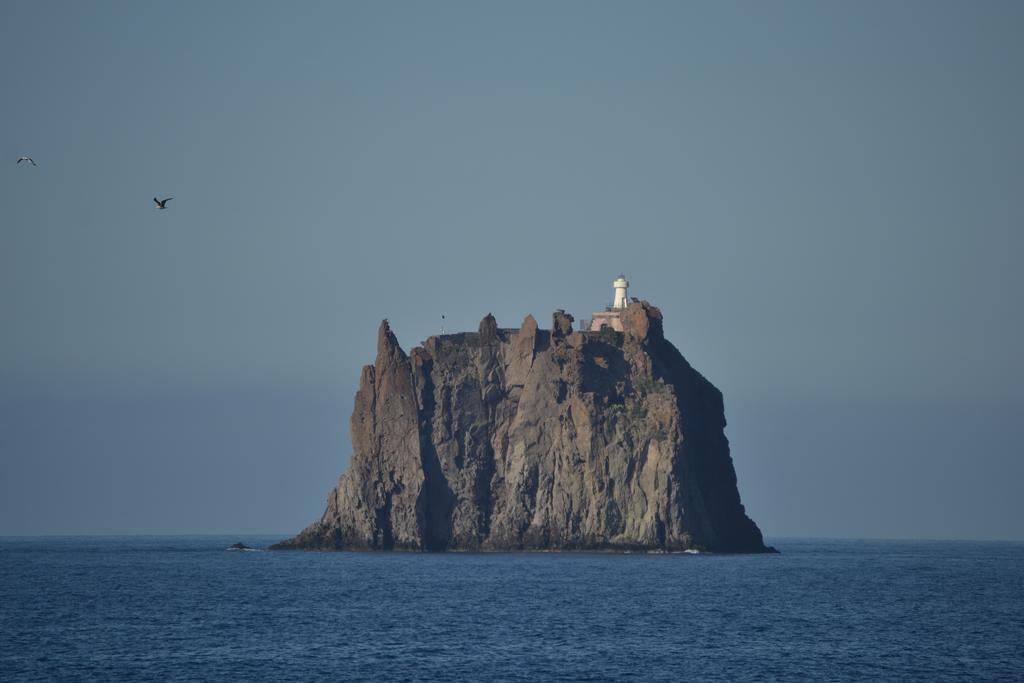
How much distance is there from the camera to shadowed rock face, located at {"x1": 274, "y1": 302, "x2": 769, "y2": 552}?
482 feet

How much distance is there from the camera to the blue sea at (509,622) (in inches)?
2613

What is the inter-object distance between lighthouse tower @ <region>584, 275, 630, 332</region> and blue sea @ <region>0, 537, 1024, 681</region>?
40124 mm

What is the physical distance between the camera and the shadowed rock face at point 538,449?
14700 centimetres

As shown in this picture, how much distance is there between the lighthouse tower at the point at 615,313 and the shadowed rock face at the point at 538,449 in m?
11.5

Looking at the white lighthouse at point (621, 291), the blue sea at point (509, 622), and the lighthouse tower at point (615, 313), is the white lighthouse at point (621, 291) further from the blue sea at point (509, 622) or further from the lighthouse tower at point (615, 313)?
the blue sea at point (509, 622)

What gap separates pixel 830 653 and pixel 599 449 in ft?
251

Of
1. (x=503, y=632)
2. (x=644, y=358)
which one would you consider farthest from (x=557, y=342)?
(x=503, y=632)

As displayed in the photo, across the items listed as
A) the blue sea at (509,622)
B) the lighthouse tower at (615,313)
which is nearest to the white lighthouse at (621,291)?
the lighthouse tower at (615,313)

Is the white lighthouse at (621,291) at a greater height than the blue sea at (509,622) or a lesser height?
greater

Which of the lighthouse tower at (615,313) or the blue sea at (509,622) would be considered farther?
the lighthouse tower at (615,313)

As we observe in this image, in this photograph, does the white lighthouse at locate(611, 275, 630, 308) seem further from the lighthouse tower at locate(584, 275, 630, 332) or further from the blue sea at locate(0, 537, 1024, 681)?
the blue sea at locate(0, 537, 1024, 681)

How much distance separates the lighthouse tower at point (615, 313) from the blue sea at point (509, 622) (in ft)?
132

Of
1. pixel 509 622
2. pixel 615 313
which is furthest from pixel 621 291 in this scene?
pixel 509 622

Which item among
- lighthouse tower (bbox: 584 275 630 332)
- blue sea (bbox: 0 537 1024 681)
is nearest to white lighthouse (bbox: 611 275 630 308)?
lighthouse tower (bbox: 584 275 630 332)
